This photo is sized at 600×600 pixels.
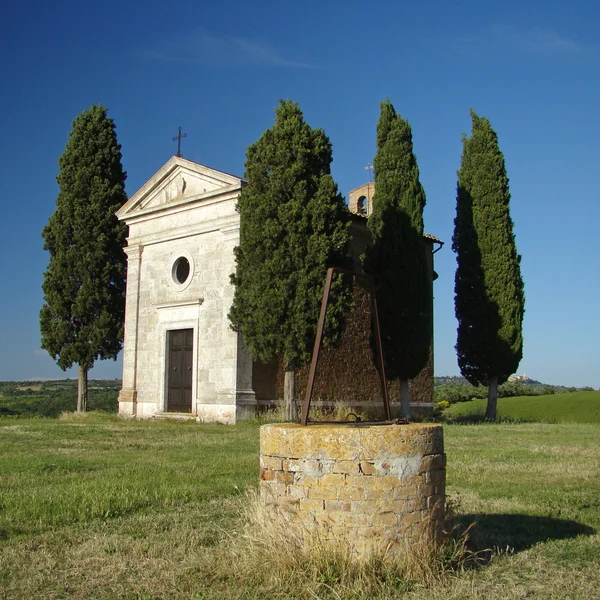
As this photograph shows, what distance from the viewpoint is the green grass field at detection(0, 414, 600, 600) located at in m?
4.11

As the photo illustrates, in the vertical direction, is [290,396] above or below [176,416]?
above

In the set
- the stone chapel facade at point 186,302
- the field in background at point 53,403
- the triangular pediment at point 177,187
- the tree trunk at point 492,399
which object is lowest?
the field in background at point 53,403

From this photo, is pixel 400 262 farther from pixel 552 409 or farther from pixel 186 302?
pixel 552 409

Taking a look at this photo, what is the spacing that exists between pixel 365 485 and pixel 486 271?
51.0 feet

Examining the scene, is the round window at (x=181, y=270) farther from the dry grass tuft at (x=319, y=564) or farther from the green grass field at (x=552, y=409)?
the dry grass tuft at (x=319, y=564)

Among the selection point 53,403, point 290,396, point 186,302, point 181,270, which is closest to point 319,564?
point 290,396

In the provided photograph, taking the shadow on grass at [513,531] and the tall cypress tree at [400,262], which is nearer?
the shadow on grass at [513,531]

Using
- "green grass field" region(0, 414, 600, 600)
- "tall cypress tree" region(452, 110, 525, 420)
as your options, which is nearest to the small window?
"tall cypress tree" region(452, 110, 525, 420)

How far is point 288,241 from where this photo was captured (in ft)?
46.9

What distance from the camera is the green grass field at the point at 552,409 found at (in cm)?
2231

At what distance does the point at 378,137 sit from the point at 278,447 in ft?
46.3

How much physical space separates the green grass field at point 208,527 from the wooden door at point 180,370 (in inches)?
244

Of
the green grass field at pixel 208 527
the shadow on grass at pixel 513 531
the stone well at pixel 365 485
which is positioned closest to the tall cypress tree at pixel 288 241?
the green grass field at pixel 208 527

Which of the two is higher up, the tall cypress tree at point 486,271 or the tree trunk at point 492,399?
the tall cypress tree at point 486,271
